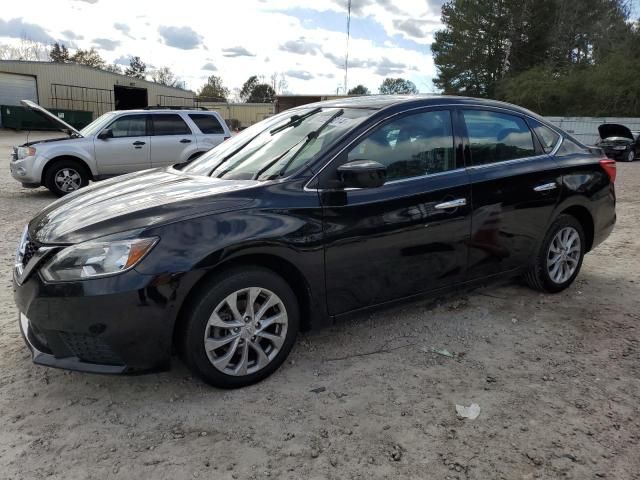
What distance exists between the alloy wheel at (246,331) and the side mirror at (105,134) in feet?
27.8

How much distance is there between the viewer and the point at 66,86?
1661 inches

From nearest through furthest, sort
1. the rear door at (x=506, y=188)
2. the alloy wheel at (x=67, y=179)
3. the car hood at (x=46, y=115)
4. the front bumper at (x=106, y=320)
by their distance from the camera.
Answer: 1. the front bumper at (x=106, y=320)
2. the rear door at (x=506, y=188)
3. the car hood at (x=46, y=115)
4. the alloy wheel at (x=67, y=179)

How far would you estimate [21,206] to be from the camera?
29.8 feet

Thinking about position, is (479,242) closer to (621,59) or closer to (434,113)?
(434,113)

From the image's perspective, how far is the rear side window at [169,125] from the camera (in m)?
10.7

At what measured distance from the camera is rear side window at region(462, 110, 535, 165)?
3.98 metres

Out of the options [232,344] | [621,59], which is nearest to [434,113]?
[232,344]

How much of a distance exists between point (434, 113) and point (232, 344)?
7.21ft

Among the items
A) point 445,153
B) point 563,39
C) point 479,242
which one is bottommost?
point 479,242

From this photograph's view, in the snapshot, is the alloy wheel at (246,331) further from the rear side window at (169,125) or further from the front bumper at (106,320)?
the rear side window at (169,125)

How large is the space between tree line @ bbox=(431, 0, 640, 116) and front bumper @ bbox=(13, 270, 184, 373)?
35823 millimetres

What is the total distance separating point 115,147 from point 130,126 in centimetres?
56

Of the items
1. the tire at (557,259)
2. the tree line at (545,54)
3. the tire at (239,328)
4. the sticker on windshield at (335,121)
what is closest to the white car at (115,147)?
the sticker on windshield at (335,121)

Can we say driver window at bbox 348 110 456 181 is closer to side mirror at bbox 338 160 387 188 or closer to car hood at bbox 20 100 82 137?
side mirror at bbox 338 160 387 188
